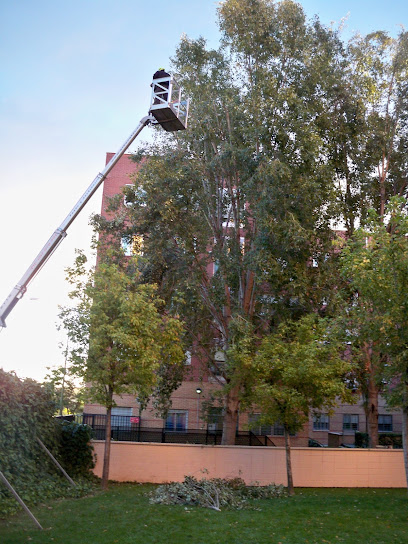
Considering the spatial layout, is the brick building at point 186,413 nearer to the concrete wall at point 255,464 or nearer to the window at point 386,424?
the window at point 386,424

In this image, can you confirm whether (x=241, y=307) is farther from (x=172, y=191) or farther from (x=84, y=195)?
(x=84, y=195)

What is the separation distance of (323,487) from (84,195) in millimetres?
14064

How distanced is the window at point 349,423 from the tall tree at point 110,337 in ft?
75.6

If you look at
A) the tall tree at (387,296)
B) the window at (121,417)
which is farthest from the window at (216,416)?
the tall tree at (387,296)

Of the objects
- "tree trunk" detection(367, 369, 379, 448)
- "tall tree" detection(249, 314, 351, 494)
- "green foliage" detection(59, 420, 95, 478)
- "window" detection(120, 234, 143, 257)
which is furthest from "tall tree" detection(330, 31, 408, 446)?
"green foliage" detection(59, 420, 95, 478)

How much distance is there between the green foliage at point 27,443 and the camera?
13609 millimetres

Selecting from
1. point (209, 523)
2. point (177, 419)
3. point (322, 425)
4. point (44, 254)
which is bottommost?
point (209, 523)

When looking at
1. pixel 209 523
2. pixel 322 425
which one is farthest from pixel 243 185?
pixel 322 425

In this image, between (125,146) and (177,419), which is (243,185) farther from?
(177,419)

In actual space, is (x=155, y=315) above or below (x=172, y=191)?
below

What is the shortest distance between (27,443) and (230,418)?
10425 mm

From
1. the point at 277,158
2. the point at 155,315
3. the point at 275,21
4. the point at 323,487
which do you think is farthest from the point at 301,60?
the point at 323,487

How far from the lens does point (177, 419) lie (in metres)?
32.8

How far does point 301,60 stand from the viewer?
2331 cm
